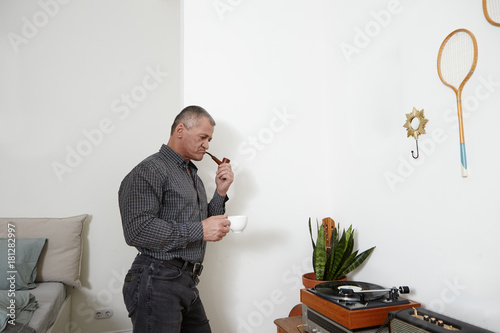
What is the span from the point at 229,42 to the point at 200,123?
69cm

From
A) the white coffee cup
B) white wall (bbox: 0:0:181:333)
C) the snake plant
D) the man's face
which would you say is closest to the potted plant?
the snake plant

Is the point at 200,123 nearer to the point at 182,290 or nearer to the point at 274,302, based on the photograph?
the point at 182,290

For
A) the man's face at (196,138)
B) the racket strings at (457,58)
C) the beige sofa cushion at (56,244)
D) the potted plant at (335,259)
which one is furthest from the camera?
the beige sofa cushion at (56,244)

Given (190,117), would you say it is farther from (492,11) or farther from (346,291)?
(492,11)

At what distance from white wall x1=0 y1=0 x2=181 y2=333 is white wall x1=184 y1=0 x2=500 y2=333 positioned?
1.18m

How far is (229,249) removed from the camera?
191 cm

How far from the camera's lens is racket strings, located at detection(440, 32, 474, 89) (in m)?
1.28

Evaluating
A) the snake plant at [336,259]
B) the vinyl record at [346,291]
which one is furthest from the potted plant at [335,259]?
the vinyl record at [346,291]

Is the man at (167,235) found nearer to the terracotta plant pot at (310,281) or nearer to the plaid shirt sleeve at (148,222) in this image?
the plaid shirt sleeve at (148,222)

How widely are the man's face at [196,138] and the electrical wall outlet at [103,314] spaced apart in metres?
1.76

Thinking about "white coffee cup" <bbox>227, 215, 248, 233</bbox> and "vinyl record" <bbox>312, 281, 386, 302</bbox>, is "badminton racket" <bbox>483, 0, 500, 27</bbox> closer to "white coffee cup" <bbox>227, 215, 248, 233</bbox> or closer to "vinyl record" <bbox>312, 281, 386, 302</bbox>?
"vinyl record" <bbox>312, 281, 386, 302</bbox>

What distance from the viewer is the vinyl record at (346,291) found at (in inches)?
54.0

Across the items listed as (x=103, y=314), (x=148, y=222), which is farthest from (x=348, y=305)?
(x=103, y=314)

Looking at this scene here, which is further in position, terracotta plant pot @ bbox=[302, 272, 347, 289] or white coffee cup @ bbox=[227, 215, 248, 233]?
terracotta plant pot @ bbox=[302, 272, 347, 289]
